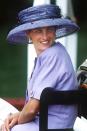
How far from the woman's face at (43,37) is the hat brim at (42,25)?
5cm

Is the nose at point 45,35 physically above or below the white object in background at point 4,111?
above

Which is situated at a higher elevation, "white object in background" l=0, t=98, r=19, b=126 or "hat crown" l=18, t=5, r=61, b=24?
"hat crown" l=18, t=5, r=61, b=24

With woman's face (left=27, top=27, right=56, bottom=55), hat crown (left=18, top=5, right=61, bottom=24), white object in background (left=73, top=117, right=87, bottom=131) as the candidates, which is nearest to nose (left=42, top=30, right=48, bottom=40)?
woman's face (left=27, top=27, right=56, bottom=55)

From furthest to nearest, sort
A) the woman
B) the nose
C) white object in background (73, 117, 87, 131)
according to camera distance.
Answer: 1. white object in background (73, 117, 87, 131)
2. the nose
3. the woman

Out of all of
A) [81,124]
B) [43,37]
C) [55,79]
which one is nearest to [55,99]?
[55,79]

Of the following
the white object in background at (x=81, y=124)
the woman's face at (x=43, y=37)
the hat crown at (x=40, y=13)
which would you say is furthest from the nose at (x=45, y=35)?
the white object in background at (x=81, y=124)

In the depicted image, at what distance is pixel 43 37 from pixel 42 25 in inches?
3.4

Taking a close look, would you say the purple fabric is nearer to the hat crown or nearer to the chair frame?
the chair frame

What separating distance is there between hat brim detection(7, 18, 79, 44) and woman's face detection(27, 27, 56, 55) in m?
0.05

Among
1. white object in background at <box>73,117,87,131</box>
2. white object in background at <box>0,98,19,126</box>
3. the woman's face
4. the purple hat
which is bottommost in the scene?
white object in background at <box>73,117,87,131</box>

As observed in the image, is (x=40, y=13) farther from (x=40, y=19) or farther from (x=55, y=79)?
(x=55, y=79)

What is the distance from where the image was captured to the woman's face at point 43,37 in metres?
3.33

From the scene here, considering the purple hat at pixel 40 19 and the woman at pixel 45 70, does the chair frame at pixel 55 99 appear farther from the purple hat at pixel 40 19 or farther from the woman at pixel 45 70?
the purple hat at pixel 40 19

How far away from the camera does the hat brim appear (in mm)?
3287
